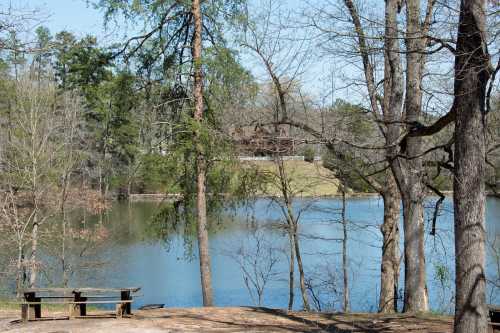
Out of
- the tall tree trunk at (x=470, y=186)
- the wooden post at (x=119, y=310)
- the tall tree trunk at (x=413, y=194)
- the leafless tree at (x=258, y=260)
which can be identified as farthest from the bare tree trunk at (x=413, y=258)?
the leafless tree at (x=258, y=260)

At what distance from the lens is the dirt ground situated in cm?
864

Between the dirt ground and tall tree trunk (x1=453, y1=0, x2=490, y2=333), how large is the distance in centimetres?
171

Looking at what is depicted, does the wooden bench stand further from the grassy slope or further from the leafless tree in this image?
the leafless tree

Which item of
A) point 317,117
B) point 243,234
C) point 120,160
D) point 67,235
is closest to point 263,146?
point 317,117

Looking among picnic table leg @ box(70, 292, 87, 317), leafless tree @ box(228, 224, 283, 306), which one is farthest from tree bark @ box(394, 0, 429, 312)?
leafless tree @ box(228, 224, 283, 306)

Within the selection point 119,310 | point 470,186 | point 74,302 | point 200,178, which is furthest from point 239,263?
point 470,186

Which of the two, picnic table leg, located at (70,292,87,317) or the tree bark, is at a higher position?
the tree bark

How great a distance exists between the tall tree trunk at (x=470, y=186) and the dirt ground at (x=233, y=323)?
171cm

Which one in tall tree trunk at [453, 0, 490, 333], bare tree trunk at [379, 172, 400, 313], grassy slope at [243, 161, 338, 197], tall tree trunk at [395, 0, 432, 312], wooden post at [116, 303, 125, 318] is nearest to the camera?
tall tree trunk at [453, 0, 490, 333]

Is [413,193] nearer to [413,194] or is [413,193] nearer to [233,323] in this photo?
[413,194]

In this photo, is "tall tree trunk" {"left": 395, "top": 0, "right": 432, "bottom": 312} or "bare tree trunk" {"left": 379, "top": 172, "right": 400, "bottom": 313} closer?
"tall tree trunk" {"left": 395, "top": 0, "right": 432, "bottom": 312}

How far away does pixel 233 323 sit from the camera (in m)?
9.30

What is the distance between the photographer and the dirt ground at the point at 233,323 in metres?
8.64

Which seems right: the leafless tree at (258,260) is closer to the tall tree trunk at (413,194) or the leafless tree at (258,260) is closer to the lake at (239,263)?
the lake at (239,263)
